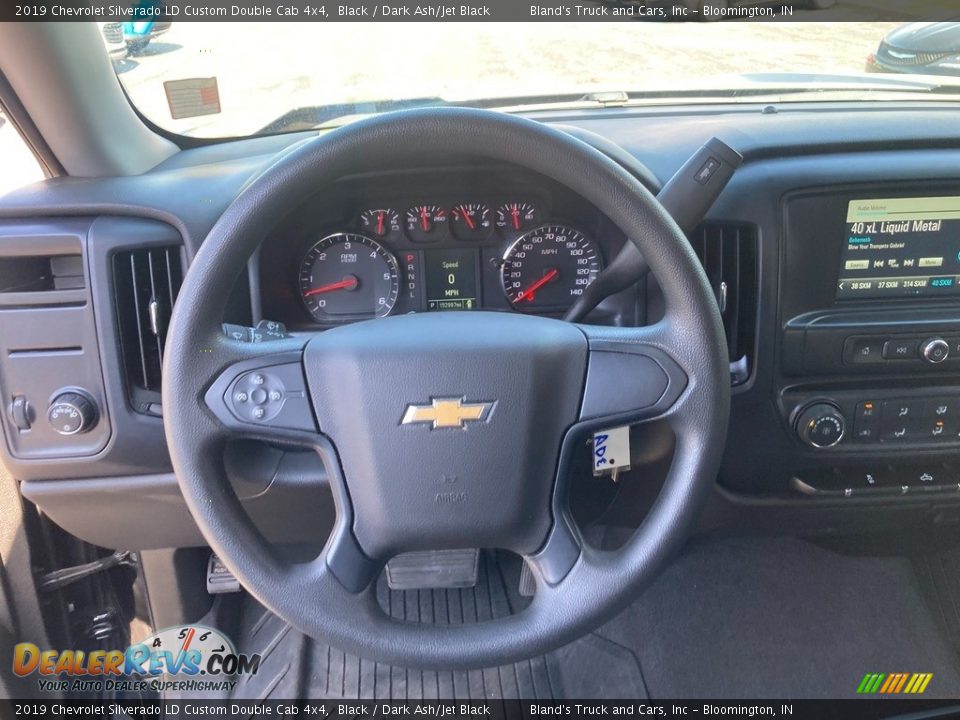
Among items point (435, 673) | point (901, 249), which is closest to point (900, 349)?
point (901, 249)

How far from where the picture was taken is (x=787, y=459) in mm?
1853

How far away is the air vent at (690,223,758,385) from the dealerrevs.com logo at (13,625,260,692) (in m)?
1.42

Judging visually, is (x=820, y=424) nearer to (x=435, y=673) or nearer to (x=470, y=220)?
(x=470, y=220)

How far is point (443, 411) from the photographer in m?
1.25

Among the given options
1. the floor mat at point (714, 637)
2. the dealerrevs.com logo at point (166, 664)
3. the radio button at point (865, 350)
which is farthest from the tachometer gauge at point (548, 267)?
the dealerrevs.com logo at point (166, 664)

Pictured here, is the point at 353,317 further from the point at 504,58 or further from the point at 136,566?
the point at 136,566

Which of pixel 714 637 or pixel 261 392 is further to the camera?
pixel 714 637

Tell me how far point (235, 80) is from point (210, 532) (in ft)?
3.77

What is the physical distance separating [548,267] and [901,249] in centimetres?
73

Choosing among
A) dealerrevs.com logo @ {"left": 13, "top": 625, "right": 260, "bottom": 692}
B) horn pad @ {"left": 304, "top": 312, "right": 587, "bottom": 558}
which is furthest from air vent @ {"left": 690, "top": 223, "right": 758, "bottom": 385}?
dealerrevs.com logo @ {"left": 13, "top": 625, "right": 260, "bottom": 692}

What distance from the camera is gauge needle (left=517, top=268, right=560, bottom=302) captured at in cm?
182

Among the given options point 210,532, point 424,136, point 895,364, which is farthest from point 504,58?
point 210,532

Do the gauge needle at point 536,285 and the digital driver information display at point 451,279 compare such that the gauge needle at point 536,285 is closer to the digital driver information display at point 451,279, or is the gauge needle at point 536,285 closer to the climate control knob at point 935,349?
the digital driver information display at point 451,279

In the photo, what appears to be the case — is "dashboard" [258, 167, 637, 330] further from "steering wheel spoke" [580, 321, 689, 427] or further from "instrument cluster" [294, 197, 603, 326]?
"steering wheel spoke" [580, 321, 689, 427]
